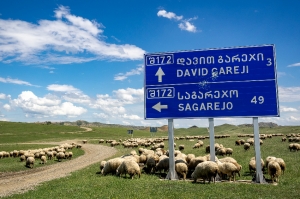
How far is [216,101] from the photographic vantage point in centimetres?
1841

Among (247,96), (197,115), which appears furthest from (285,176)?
(197,115)

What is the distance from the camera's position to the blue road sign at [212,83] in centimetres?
1777

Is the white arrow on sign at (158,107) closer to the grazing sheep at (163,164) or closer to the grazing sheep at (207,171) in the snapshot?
the grazing sheep at (163,164)

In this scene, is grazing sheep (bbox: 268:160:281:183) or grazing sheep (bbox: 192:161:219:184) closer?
grazing sheep (bbox: 192:161:219:184)

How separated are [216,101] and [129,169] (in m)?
7.88

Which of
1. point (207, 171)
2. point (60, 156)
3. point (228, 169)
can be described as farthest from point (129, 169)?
point (60, 156)

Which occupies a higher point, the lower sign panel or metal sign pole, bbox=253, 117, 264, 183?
the lower sign panel

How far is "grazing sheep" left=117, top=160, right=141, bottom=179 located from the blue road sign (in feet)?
12.1

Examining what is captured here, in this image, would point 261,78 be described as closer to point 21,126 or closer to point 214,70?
point 214,70

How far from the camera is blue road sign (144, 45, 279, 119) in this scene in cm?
1777

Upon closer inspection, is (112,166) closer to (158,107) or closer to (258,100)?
(158,107)

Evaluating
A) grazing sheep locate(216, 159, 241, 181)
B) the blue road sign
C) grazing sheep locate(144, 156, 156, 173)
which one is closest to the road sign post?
the blue road sign

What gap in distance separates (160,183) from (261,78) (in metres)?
9.92

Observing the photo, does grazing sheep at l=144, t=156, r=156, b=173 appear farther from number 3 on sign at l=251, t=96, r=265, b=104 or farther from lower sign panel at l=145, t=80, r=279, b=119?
number 3 on sign at l=251, t=96, r=265, b=104
